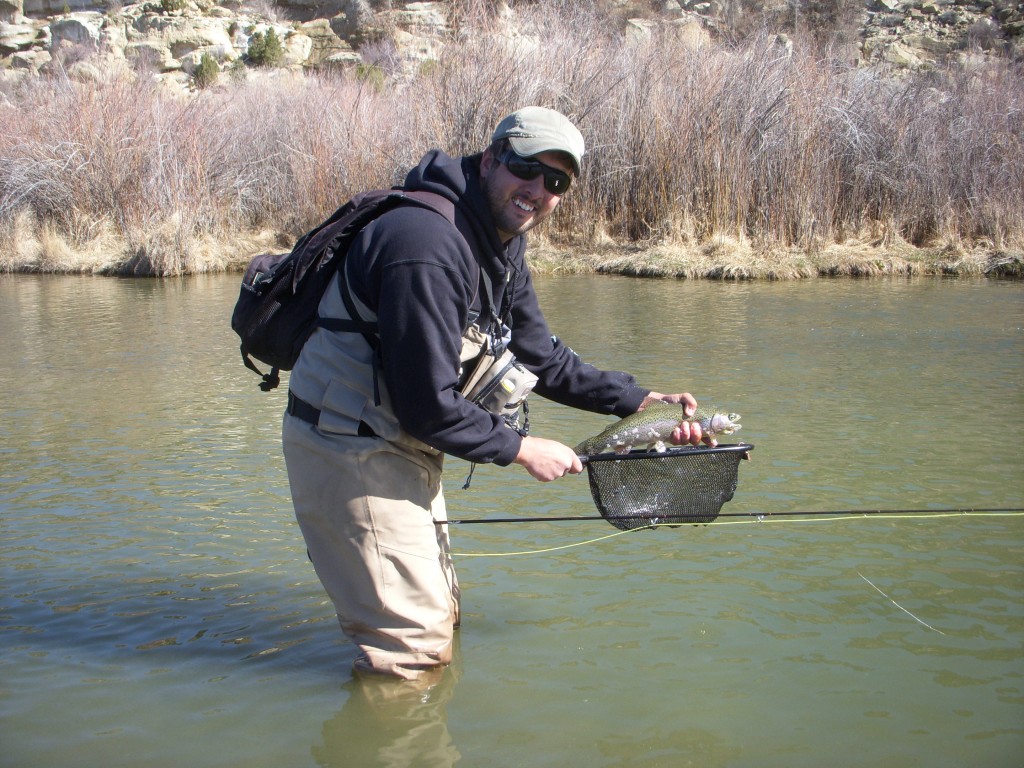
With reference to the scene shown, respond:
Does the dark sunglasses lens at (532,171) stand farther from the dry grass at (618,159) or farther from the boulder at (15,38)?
the boulder at (15,38)

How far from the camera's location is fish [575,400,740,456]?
12.6 ft

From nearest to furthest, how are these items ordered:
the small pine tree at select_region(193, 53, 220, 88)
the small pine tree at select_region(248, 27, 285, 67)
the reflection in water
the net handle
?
1. the reflection in water
2. the net handle
3. the small pine tree at select_region(193, 53, 220, 88)
4. the small pine tree at select_region(248, 27, 285, 67)

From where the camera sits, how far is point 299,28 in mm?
53938

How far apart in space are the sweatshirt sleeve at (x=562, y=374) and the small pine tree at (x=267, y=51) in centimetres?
4856

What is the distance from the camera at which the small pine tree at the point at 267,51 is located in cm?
4892

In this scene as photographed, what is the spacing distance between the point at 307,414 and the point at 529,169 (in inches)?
39.6

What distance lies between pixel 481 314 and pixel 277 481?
3163 mm

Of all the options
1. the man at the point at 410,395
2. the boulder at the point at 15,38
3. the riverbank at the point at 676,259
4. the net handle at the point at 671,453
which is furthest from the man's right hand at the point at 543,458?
the boulder at the point at 15,38

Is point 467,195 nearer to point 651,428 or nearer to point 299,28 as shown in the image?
point 651,428

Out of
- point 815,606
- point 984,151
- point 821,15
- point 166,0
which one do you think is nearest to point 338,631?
point 815,606

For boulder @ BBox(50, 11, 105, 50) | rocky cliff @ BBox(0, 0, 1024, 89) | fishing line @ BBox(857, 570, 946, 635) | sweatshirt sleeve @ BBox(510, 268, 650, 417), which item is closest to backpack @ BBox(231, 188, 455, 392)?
sweatshirt sleeve @ BBox(510, 268, 650, 417)

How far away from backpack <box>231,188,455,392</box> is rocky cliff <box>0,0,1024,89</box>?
3837cm

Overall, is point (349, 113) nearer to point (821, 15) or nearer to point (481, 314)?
point (481, 314)

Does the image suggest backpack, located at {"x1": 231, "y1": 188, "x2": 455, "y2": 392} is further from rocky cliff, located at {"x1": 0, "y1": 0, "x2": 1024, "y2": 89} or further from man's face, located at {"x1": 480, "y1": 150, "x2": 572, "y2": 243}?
rocky cliff, located at {"x1": 0, "y1": 0, "x2": 1024, "y2": 89}
